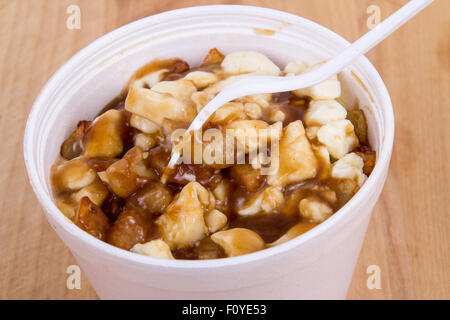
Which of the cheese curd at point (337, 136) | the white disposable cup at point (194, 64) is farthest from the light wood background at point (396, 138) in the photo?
the cheese curd at point (337, 136)

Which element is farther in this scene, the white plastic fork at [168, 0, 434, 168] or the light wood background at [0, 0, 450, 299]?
the light wood background at [0, 0, 450, 299]

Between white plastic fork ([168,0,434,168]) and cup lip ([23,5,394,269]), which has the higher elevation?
white plastic fork ([168,0,434,168])

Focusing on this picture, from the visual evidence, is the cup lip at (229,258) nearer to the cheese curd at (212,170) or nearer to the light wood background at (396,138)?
the cheese curd at (212,170)

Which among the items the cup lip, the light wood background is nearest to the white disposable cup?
the cup lip

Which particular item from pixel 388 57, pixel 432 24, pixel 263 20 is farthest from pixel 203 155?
pixel 432 24

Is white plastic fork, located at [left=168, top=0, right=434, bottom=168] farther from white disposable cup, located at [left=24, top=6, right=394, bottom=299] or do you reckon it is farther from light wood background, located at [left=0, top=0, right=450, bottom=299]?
light wood background, located at [left=0, top=0, right=450, bottom=299]

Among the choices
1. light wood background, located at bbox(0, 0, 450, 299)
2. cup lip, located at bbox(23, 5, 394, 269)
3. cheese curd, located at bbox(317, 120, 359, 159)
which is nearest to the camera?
cup lip, located at bbox(23, 5, 394, 269)

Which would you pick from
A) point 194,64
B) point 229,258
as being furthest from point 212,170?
point 194,64
